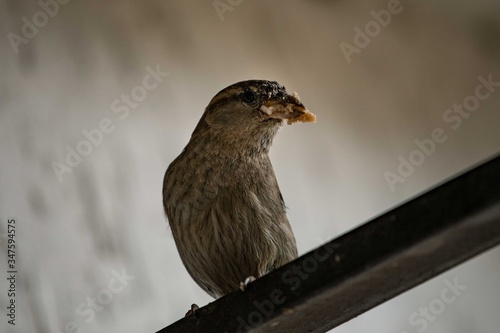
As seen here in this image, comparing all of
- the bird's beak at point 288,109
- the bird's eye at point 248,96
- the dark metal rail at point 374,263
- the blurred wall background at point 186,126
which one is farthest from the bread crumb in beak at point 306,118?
the blurred wall background at point 186,126

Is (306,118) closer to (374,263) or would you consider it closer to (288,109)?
(288,109)

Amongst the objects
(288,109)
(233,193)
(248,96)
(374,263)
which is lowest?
(374,263)

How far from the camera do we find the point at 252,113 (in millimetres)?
2445

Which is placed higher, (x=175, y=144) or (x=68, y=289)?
(x=175, y=144)

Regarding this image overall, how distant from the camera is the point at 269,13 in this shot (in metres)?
4.30

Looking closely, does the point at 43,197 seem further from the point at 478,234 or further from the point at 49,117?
the point at 478,234

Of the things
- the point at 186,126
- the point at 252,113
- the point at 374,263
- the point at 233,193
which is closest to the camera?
the point at 374,263

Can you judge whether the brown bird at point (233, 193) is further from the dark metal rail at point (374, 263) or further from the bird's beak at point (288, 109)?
the dark metal rail at point (374, 263)

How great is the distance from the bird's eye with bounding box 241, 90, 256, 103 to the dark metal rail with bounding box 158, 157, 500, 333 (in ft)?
3.09

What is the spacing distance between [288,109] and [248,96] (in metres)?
0.16

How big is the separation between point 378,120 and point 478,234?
10.5 feet

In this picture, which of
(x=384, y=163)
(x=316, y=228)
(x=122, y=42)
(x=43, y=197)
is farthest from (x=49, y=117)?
(x=384, y=163)

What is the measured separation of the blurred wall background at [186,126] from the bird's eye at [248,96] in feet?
2.85

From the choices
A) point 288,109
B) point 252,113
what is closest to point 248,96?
point 252,113
